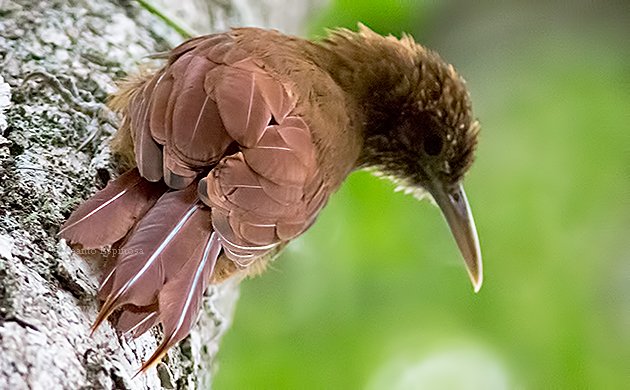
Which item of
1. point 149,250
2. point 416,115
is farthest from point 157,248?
point 416,115

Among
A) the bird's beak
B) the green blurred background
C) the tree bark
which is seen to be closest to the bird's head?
the bird's beak

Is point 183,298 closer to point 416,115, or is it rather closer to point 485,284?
point 416,115

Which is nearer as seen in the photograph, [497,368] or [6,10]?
[6,10]

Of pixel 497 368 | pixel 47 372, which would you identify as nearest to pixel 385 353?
pixel 497 368

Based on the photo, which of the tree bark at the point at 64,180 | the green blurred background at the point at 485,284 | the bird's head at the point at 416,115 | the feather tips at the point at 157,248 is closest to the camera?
the tree bark at the point at 64,180

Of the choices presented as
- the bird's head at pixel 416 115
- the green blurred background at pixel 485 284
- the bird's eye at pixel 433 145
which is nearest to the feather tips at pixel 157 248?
the bird's head at pixel 416 115

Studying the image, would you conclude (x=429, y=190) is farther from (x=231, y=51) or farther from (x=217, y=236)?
(x=217, y=236)

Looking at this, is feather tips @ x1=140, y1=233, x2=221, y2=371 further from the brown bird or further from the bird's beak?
the bird's beak

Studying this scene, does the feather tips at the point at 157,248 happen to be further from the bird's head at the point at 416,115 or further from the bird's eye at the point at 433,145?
the bird's eye at the point at 433,145
